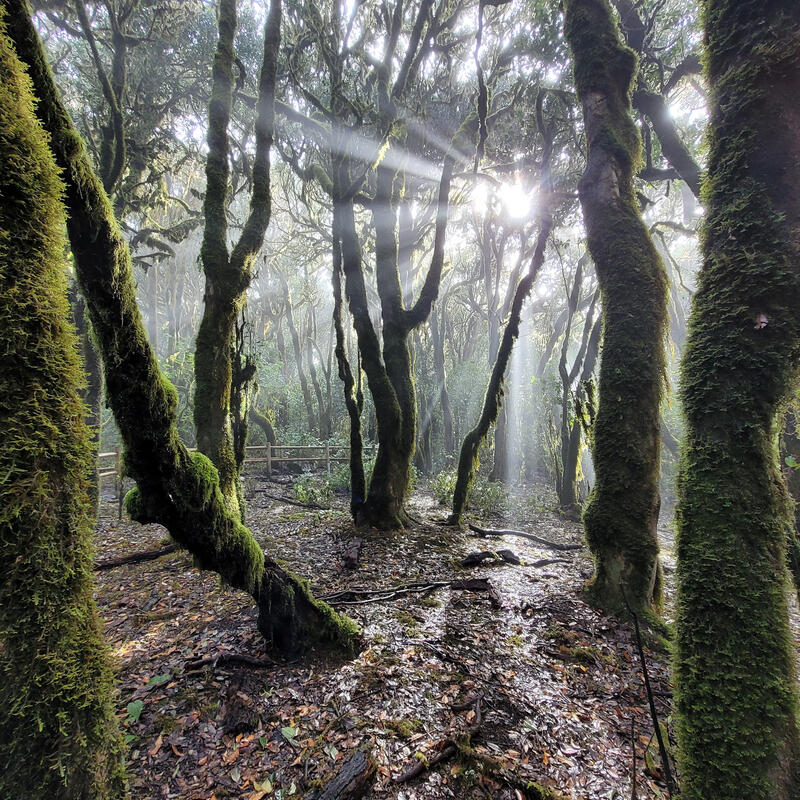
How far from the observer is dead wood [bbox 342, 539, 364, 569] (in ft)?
19.1

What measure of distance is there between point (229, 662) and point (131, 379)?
109 inches

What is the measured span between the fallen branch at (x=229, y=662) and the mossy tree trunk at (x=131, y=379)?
848 mm

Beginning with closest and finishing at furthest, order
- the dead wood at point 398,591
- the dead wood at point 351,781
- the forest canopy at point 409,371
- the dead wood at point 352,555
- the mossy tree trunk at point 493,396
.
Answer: the forest canopy at point 409,371
the dead wood at point 351,781
the dead wood at point 398,591
the dead wood at point 352,555
the mossy tree trunk at point 493,396

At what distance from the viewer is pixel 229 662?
3383 millimetres

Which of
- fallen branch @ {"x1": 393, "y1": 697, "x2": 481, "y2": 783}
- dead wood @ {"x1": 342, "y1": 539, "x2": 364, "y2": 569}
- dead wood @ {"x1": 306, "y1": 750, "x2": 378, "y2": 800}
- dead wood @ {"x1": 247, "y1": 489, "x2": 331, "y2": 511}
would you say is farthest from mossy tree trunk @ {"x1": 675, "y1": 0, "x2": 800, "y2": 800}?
dead wood @ {"x1": 247, "y1": 489, "x2": 331, "y2": 511}

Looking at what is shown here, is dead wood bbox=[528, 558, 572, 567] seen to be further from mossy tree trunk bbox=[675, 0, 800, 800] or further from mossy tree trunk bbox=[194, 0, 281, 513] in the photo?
mossy tree trunk bbox=[194, 0, 281, 513]

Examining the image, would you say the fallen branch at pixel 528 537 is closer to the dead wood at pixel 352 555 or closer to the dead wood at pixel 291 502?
the dead wood at pixel 352 555

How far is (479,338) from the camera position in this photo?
24484mm

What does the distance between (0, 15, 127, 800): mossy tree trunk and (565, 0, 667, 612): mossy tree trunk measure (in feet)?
15.8

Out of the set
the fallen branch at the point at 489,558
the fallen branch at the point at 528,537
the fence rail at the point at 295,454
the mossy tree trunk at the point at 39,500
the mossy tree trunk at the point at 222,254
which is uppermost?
the mossy tree trunk at the point at 222,254

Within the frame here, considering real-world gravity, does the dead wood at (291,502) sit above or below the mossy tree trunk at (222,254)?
below

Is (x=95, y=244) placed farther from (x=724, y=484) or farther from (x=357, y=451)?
(x=357, y=451)

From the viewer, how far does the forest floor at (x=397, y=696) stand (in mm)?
2432

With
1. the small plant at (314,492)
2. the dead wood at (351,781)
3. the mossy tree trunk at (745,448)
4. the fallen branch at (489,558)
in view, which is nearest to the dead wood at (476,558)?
the fallen branch at (489,558)
